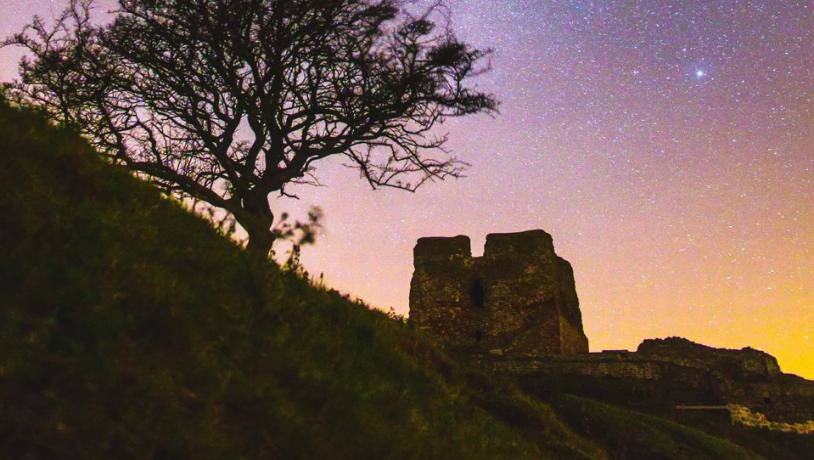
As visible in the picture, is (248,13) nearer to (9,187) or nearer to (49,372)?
(9,187)

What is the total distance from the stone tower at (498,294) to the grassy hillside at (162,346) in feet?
70.2

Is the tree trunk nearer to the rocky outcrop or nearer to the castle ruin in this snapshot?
the rocky outcrop

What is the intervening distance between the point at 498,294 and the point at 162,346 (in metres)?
25.6

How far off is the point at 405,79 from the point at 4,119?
10595 millimetres

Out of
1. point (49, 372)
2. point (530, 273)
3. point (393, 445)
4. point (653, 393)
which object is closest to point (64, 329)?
point (49, 372)

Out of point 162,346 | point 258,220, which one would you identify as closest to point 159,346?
point 162,346

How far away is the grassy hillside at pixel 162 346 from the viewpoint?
3439 mm

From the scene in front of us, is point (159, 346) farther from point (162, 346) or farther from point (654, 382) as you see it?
point (654, 382)

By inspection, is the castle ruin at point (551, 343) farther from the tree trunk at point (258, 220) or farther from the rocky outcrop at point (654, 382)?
the tree trunk at point (258, 220)

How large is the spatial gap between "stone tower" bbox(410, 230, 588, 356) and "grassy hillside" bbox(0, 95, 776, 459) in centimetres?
2139

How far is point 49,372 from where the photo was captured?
11.4ft

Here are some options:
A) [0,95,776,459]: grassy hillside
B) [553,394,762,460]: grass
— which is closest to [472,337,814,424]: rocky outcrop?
[553,394,762,460]: grass

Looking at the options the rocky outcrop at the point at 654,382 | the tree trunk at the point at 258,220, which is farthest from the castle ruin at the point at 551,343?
the tree trunk at the point at 258,220

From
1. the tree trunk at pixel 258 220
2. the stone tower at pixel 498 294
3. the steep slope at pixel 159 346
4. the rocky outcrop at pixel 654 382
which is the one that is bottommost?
the steep slope at pixel 159 346
